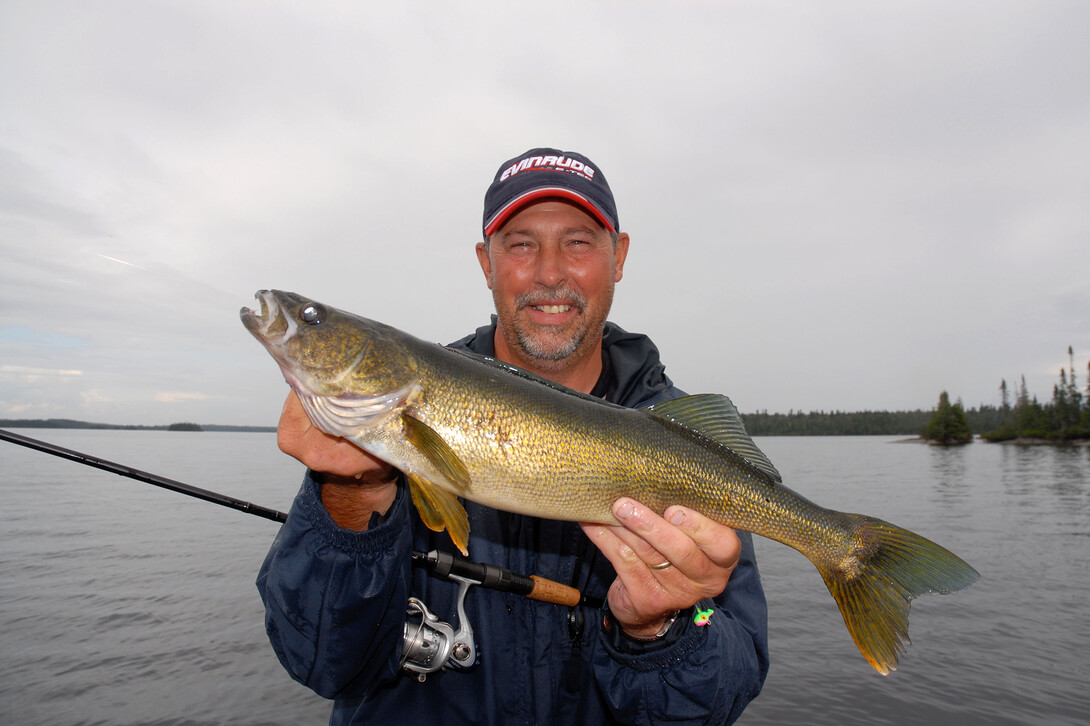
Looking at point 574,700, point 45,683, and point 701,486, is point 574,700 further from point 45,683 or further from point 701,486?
point 45,683

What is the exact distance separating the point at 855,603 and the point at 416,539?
8.25ft

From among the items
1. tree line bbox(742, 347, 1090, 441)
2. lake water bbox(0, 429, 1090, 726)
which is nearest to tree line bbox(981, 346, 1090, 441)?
tree line bbox(742, 347, 1090, 441)

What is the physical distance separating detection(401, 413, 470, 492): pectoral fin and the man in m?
0.27

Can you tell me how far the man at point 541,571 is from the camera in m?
2.86

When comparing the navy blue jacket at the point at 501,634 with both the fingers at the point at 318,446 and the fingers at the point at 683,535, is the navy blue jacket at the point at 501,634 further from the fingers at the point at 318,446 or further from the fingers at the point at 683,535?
the fingers at the point at 683,535

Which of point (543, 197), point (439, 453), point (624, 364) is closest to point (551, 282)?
point (543, 197)

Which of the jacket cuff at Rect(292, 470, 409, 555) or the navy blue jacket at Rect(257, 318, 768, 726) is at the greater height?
the jacket cuff at Rect(292, 470, 409, 555)

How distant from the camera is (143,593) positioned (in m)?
13.2

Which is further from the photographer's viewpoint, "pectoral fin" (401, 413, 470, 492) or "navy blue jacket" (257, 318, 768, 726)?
"navy blue jacket" (257, 318, 768, 726)

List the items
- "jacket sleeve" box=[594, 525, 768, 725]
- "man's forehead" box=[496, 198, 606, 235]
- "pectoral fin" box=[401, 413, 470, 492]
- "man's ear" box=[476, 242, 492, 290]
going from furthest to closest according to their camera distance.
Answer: "man's ear" box=[476, 242, 492, 290], "man's forehead" box=[496, 198, 606, 235], "jacket sleeve" box=[594, 525, 768, 725], "pectoral fin" box=[401, 413, 470, 492]

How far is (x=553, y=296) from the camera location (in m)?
4.10

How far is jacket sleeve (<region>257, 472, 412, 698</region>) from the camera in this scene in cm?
286

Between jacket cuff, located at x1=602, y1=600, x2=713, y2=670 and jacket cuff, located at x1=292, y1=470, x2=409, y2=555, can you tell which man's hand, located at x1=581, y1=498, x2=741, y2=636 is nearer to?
jacket cuff, located at x1=602, y1=600, x2=713, y2=670

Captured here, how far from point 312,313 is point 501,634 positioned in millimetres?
2166
